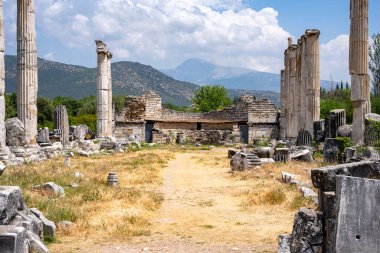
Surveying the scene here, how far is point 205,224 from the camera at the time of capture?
10617 millimetres

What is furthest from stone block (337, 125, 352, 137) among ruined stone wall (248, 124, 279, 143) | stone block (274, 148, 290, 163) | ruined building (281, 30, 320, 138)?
ruined stone wall (248, 124, 279, 143)

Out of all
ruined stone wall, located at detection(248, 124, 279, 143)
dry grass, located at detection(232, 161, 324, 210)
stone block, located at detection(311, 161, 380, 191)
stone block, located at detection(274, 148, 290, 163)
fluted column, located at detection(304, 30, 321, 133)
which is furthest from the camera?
ruined stone wall, located at detection(248, 124, 279, 143)

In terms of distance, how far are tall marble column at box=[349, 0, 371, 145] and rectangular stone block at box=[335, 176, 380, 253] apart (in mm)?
15284

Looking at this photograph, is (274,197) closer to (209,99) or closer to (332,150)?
(332,150)

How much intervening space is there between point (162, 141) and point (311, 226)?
40.2 m

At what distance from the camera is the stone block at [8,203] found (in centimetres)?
739

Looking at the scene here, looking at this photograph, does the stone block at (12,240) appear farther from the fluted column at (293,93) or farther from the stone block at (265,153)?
the fluted column at (293,93)

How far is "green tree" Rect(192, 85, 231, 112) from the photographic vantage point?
77688 millimetres

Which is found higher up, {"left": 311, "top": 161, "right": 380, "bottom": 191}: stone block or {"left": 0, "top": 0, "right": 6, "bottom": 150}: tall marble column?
{"left": 0, "top": 0, "right": 6, "bottom": 150}: tall marble column

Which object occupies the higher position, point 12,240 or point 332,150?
point 332,150

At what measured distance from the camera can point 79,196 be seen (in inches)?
509

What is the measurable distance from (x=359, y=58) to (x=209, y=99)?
5805cm

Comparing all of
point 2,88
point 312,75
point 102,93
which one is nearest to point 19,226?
point 2,88

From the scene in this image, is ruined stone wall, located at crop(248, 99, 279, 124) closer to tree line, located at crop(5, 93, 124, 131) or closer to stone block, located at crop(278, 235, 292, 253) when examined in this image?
tree line, located at crop(5, 93, 124, 131)
